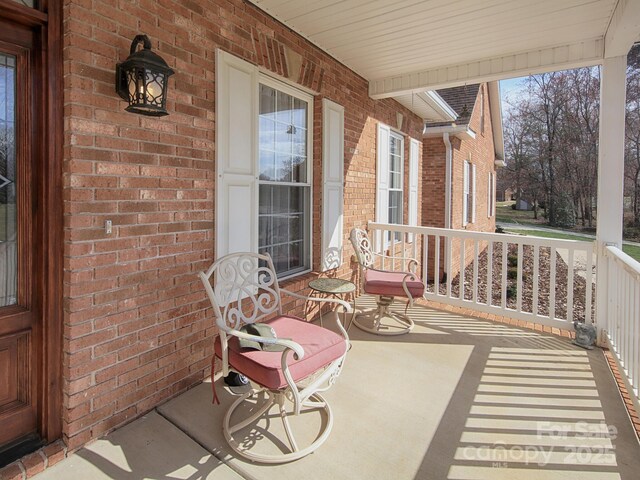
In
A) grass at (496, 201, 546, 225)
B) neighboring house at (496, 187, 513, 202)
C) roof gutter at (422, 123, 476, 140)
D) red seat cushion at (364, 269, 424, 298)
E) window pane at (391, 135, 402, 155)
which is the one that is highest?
neighboring house at (496, 187, 513, 202)

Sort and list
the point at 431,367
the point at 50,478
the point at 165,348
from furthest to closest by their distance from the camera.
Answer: the point at 431,367 → the point at 165,348 → the point at 50,478

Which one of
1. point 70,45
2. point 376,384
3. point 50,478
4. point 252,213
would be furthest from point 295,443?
point 70,45

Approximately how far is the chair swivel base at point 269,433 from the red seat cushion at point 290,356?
0.47ft

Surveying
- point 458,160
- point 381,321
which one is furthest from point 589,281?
point 458,160

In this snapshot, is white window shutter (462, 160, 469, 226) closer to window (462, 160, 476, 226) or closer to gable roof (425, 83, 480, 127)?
window (462, 160, 476, 226)

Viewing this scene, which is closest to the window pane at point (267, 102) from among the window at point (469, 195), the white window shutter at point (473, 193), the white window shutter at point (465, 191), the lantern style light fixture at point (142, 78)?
the lantern style light fixture at point (142, 78)

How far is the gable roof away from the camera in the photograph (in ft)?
27.0

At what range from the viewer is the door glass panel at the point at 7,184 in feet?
6.02

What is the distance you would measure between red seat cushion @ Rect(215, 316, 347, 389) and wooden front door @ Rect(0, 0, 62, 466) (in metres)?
0.91

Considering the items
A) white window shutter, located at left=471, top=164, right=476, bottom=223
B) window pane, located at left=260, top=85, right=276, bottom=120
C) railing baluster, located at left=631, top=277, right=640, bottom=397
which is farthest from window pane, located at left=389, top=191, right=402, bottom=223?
white window shutter, located at left=471, top=164, right=476, bottom=223

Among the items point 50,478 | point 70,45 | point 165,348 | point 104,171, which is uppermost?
point 70,45

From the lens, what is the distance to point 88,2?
1950mm

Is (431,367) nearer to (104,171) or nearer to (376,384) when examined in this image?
(376,384)

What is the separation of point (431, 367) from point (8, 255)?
285 cm
